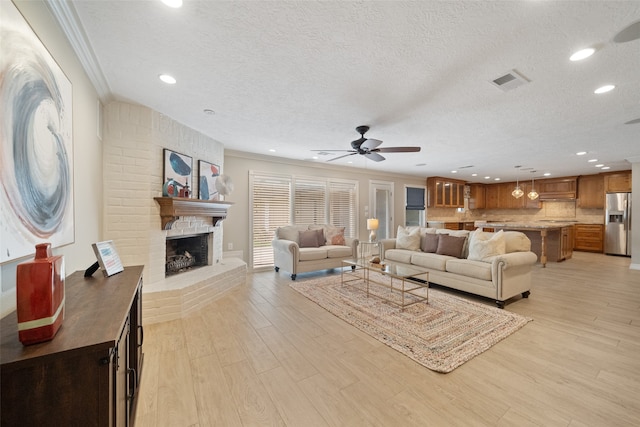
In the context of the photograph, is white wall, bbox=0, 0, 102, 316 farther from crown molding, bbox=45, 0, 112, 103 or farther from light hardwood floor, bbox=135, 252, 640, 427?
light hardwood floor, bbox=135, 252, 640, 427

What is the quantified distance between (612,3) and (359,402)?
2.91 meters

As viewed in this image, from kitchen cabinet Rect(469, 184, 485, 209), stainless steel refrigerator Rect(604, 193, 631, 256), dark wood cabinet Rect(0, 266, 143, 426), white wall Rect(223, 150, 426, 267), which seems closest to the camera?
dark wood cabinet Rect(0, 266, 143, 426)

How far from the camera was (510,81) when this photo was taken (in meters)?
2.34

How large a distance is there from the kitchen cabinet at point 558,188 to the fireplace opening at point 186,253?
1079 centimetres

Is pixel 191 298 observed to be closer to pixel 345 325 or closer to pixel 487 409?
pixel 345 325

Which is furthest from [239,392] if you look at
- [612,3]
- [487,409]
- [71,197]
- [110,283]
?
[612,3]

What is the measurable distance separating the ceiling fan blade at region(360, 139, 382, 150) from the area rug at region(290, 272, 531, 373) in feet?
7.03

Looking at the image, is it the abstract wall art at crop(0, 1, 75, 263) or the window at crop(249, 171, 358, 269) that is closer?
the abstract wall art at crop(0, 1, 75, 263)

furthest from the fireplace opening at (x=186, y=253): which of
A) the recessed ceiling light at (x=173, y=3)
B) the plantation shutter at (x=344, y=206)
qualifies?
the plantation shutter at (x=344, y=206)

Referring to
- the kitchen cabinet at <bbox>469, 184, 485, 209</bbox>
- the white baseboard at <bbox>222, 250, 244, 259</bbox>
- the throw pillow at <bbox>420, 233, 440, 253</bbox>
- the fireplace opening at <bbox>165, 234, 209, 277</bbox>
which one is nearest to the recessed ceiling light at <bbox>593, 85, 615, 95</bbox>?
the throw pillow at <bbox>420, 233, 440, 253</bbox>

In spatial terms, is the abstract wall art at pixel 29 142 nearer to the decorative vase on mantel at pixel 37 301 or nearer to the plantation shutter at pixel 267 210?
the decorative vase on mantel at pixel 37 301

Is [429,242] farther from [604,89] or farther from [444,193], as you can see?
[444,193]

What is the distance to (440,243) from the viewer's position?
14.6 ft

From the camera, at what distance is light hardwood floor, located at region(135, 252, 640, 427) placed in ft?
5.20
